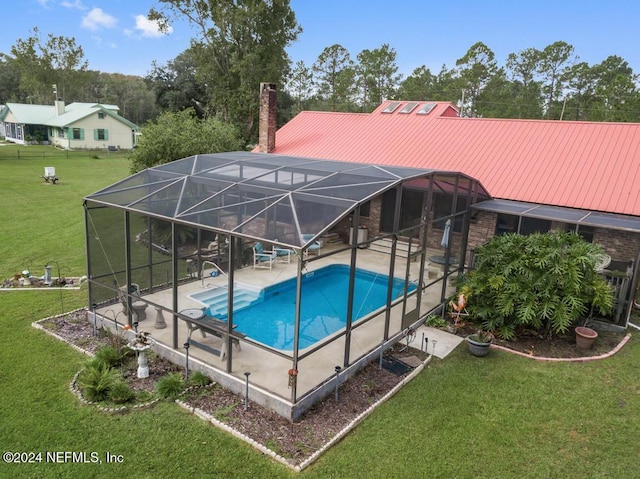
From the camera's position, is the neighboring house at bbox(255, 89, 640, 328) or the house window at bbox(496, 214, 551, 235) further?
the house window at bbox(496, 214, 551, 235)

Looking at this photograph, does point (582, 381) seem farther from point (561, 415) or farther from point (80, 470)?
point (80, 470)

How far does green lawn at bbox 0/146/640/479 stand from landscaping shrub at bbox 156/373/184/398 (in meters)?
0.24

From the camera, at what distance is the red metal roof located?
43.6 feet

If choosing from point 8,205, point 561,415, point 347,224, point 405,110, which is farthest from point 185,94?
point 561,415

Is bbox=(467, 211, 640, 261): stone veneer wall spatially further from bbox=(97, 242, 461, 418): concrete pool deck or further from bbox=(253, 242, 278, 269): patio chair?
bbox=(253, 242, 278, 269): patio chair

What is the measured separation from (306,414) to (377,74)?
45.1m

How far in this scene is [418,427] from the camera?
710 cm

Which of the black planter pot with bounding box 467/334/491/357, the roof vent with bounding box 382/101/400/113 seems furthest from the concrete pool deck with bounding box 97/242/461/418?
the roof vent with bounding box 382/101/400/113

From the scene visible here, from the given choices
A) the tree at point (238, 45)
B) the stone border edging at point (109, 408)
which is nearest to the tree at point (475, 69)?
the tree at point (238, 45)

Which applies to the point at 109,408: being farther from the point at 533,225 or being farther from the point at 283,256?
the point at 533,225

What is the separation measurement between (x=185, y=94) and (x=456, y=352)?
128 feet

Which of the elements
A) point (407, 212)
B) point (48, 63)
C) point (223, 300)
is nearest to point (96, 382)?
point (223, 300)

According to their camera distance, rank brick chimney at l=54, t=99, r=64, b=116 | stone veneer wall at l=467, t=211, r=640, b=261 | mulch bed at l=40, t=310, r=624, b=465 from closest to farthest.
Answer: mulch bed at l=40, t=310, r=624, b=465, stone veneer wall at l=467, t=211, r=640, b=261, brick chimney at l=54, t=99, r=64, b=116

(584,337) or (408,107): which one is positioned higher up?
(408,107)
